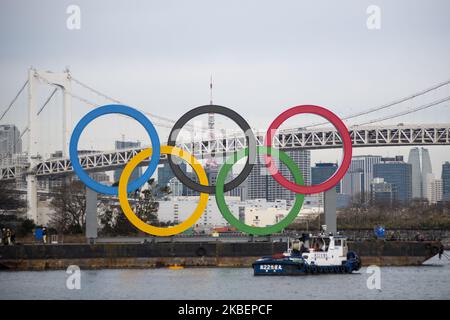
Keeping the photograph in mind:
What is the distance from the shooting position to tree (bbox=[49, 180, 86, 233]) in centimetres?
9039

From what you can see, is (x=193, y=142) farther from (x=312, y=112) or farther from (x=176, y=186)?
(x=176, y=186)

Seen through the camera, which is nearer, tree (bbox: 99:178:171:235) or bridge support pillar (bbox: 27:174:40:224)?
tree (bbox: 99:178:171:235)

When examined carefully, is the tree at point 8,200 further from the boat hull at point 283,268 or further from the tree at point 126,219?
the boat hull at point 283,268

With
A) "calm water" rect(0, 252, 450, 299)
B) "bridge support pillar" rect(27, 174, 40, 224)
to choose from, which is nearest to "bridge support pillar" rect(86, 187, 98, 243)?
"calm water" rect(0, 252, 450, 299)

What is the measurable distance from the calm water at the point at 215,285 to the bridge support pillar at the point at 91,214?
20.8ft

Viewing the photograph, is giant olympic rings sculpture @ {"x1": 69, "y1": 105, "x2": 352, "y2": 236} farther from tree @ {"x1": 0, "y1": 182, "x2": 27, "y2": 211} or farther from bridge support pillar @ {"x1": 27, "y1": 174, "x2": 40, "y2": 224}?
bridge support pillar @ {"x1": 27, "y1": 174, "x2": 40, "y2": 224}

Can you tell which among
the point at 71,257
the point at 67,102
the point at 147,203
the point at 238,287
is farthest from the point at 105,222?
the point at 238,287

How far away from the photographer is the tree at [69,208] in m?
90.4

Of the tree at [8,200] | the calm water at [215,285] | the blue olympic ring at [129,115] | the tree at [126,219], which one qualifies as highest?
the blue olympic ring at [129,115]

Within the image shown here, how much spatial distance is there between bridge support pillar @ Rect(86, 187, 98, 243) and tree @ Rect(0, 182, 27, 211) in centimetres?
2313

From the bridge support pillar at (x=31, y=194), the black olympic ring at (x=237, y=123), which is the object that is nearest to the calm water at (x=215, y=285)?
the black olympic ring at (x=237, y=123)

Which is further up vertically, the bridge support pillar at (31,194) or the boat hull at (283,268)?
the bridge support pillar at (31,194)

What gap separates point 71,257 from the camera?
66.3 metres
